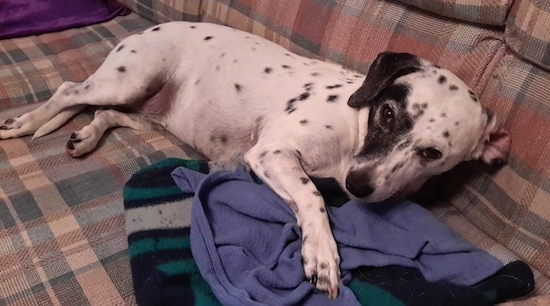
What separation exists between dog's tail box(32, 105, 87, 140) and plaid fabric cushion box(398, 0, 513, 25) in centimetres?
147

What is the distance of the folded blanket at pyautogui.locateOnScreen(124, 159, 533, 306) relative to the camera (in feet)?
4.55

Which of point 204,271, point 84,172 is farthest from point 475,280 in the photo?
point 84,172

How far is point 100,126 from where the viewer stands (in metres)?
2.22

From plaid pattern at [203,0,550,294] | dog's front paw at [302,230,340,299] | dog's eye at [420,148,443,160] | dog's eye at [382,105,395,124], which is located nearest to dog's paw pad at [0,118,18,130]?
plaid pattern at [203,0,550,294]

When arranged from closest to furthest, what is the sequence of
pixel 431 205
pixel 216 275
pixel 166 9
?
pixel 216 275 < pixel 431 205 < pixel 166 9

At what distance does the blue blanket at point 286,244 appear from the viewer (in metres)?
1.44

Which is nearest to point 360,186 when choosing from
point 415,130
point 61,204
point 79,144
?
point 415,130

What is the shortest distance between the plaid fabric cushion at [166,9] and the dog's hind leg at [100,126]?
0.77 meters

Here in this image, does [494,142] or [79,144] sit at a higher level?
[494,142]

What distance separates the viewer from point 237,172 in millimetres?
1881

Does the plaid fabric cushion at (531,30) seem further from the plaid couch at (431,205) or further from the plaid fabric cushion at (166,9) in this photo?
the plaid fabric cushion at (166,9)

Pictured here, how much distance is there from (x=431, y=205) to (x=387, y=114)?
40 centimetres

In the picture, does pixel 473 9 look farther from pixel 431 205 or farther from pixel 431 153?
pixel 431 205

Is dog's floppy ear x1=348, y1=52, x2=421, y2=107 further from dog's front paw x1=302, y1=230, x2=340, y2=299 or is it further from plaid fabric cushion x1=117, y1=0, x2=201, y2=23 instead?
plaid fabric cushion x1=117, y1=0, x2=201, y2=23
